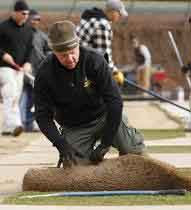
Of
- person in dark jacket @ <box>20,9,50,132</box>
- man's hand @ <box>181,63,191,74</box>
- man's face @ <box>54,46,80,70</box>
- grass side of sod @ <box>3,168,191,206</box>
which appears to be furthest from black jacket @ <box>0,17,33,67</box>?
grass side of sod @ <box>3,168,191,206</box>

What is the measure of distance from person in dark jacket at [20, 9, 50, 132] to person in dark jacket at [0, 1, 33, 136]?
120 centimetres

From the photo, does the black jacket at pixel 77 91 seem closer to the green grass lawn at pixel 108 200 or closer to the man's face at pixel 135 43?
the green grass lawn at pixel 108 200

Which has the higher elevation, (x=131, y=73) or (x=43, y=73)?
(x=43, y=73)

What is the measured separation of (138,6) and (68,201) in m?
→ 22.7

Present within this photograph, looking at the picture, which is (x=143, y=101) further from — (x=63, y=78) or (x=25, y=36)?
(x=63, y=78)

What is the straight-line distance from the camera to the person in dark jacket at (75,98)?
27.2ft

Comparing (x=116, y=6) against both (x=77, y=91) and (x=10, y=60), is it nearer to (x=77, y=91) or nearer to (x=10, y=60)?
(x=10, y=60)

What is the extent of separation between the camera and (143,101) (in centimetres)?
2639

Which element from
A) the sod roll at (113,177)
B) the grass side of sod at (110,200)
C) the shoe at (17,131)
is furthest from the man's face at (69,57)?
the shoe at (17,131)

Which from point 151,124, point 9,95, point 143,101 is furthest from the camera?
point 143,101

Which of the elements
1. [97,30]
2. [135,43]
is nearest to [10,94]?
[97,30]

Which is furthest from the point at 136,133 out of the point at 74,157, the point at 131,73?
the point at 131,73

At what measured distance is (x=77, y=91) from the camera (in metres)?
8.56

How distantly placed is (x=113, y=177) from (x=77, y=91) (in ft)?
2.58
